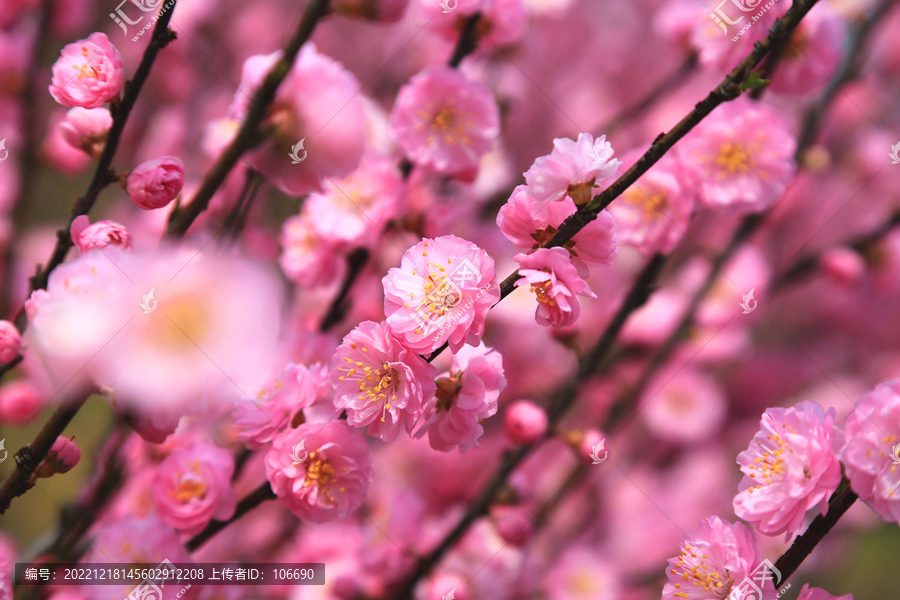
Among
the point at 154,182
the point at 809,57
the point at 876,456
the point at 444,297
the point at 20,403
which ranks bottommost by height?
the point at 20,403

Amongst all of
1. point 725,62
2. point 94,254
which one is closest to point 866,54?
point 725,62

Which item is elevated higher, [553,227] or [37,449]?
[553,227]

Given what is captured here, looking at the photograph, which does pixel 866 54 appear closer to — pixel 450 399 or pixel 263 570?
pixel 450 399

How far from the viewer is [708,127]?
0.71 m

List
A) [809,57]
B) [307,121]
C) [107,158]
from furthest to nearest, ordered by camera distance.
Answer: [809,57], [307,121], [107,158]

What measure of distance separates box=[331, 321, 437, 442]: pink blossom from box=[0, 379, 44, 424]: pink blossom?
20.3 inches

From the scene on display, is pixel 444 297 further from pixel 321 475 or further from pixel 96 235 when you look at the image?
pixel 96 235

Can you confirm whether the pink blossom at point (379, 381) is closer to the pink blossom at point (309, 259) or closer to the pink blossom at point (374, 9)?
the pink blossom at point (309, 259)

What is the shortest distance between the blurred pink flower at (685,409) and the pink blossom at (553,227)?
34.8 inches

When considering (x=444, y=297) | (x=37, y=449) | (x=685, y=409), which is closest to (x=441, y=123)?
(x=444, y=297)

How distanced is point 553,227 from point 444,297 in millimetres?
116

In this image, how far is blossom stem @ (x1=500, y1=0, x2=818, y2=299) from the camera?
17.6 inches

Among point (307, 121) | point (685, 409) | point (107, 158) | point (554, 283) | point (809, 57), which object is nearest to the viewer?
point (554, 283)

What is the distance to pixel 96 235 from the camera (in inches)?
19.6
